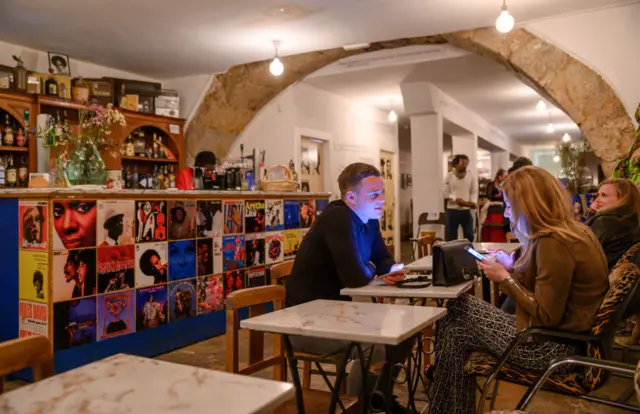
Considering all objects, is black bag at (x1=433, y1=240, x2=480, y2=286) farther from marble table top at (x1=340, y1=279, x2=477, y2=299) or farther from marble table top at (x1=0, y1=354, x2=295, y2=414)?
marble table top at (x1=0, y1=354, x2=295, y2=414)

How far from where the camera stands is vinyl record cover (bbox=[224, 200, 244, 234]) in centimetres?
460

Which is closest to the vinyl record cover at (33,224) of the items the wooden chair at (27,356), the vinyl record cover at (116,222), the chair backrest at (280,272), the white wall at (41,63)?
the vinyl record cover at (116,222)

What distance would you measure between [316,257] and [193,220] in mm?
1974

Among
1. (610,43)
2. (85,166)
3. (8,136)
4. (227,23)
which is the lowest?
(85,166)

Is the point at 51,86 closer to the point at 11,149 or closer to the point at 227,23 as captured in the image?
the point at 11,149

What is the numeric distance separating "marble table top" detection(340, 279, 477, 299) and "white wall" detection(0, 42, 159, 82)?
5.37 metres

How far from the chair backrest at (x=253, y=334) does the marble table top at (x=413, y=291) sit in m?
0.32

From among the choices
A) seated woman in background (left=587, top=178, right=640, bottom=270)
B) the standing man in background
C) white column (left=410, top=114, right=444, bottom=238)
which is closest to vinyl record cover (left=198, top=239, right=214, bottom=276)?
seated woman in background (left=587, top=178, right=640, bottom=270)

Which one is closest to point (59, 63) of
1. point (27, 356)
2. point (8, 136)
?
point (8, 136)

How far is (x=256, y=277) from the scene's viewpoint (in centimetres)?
491

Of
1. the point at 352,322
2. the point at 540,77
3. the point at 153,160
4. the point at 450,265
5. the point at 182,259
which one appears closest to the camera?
the point at 352,322

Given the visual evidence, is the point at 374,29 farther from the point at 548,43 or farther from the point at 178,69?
the point at 178,69

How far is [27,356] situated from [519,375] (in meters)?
1.60

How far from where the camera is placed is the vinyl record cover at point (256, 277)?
4.83 m
